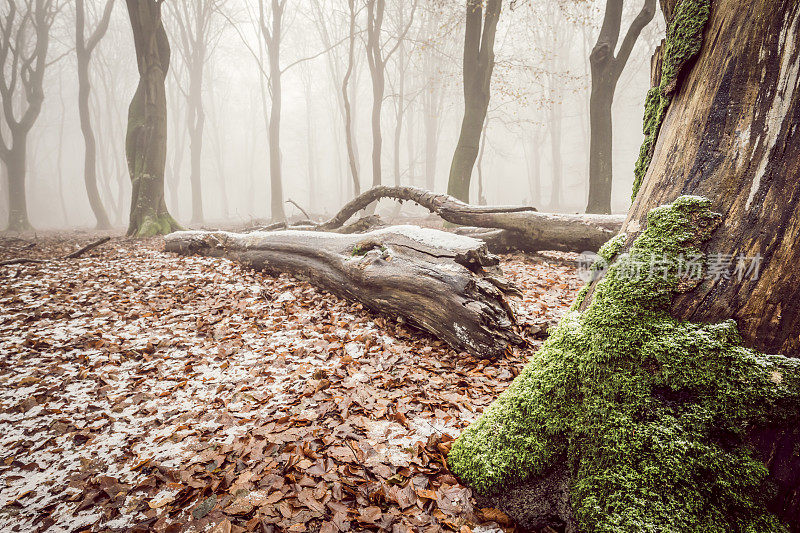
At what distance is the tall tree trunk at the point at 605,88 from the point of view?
809 centimetres

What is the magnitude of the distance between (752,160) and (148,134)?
489 inches

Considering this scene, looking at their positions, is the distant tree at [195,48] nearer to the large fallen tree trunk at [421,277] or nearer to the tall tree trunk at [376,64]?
the tall tree trunk at [376,64]

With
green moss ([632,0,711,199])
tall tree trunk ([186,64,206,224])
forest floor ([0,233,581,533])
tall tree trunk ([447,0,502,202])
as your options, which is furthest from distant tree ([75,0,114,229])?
green moss ([632,0,711,199])

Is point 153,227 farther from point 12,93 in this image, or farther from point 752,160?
point 12,93

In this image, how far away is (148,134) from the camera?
9.55m

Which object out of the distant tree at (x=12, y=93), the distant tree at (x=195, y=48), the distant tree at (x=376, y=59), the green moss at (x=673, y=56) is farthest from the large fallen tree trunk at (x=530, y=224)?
the distant tree at (x=12, y=93)

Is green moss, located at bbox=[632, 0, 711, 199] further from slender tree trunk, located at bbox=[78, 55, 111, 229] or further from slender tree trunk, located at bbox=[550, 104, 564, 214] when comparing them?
slender tree trunk, located at bbox=[550, 104, 564, 214]

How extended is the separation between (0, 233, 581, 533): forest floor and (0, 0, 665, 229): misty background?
9975mm

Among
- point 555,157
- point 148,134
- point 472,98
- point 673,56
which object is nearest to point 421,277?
point 673,56

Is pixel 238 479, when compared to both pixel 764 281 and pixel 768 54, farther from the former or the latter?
pixel 768 54

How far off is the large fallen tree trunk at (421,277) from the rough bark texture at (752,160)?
190cm

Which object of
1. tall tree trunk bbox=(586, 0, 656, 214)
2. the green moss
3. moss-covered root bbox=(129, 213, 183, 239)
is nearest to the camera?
the green moss

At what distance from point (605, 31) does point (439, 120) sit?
27.4 metres

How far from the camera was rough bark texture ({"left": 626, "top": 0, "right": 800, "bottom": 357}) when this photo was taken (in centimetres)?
128
